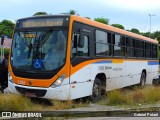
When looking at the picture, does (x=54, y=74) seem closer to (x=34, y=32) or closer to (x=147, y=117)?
(x=34, y=32)

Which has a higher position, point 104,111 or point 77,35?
point 77,35

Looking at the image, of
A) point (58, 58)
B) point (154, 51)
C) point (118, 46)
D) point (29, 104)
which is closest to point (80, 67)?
point (58, 58)

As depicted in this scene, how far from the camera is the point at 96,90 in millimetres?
13984

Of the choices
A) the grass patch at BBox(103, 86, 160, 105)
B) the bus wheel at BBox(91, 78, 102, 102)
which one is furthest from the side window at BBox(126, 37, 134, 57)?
the bus wheel at BBox(91, 78, 102, 102)

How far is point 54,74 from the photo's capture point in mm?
11672

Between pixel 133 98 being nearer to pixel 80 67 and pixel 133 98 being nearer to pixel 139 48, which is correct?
pixel 80 67

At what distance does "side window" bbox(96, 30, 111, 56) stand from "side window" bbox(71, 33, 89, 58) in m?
1.10

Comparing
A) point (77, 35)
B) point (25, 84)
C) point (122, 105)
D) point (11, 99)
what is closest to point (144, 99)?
point (122, 105)

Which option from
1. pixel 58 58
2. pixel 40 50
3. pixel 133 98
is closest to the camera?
pixel 58 58

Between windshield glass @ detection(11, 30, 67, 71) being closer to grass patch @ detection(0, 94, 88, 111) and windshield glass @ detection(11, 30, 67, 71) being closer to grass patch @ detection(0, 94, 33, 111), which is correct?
grass patch @ detection(0, 94, 88, 111)

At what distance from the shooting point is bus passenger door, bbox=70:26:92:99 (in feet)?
39.7

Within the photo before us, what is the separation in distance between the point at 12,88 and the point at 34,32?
2098mm

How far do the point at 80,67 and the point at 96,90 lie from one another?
1828 mm

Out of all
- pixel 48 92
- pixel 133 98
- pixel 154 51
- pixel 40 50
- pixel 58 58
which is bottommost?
pixel 133 98
